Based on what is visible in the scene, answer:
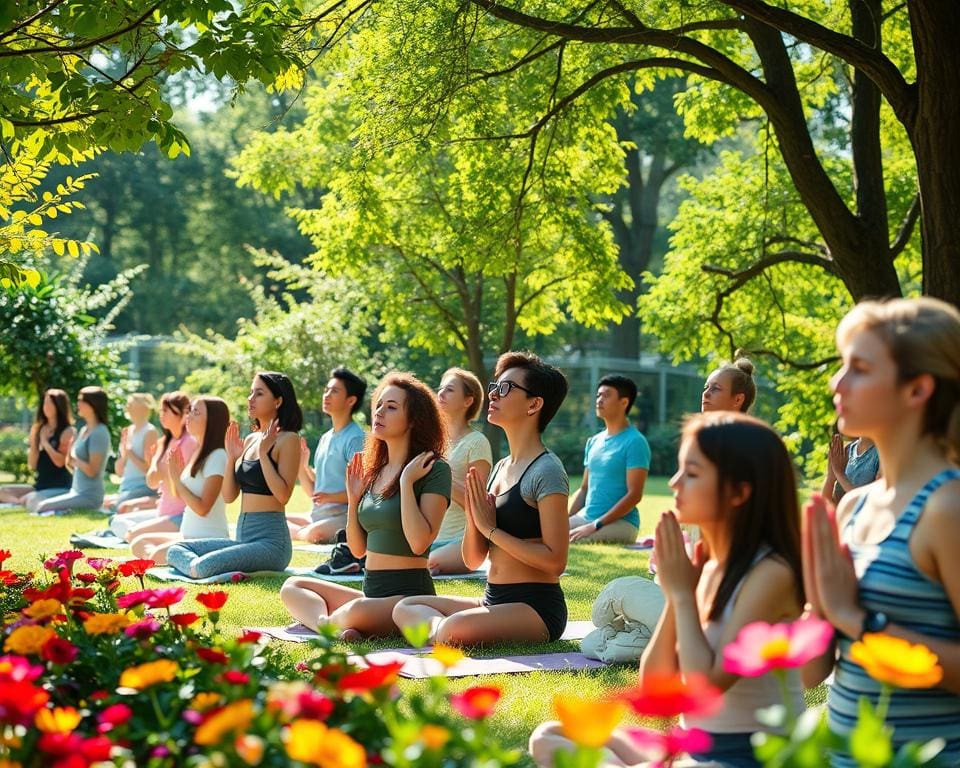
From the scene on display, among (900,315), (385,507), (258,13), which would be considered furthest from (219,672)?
(385,507)

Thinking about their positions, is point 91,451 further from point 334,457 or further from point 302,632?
point 302,632

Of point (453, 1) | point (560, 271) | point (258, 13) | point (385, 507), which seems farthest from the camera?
point (560, 271)

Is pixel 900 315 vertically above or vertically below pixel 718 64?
below

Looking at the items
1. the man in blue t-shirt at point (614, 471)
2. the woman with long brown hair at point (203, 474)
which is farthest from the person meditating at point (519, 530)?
the man in blue t-shirt at point (614, 471)

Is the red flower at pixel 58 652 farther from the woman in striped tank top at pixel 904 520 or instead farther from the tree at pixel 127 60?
the tree at pixel 127 60

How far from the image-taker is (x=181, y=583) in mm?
10117

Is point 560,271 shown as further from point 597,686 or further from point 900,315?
point 900,315

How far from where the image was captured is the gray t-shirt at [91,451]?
51.9ft

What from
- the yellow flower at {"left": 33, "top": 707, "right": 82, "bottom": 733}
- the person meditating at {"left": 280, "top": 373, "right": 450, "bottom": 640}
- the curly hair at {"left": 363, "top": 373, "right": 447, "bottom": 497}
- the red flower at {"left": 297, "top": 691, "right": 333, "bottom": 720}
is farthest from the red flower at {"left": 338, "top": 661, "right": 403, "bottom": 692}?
the curly hair at {"left": 363, "top": 373, "right": 447, "bottom": 497}

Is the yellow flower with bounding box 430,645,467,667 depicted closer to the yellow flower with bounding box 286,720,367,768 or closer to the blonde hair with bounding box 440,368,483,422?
the yellow flower with bounding box 286,720,367,768

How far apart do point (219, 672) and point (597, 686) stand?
335 centimetres

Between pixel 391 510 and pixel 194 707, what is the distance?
479 cm

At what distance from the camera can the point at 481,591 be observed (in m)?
9.93

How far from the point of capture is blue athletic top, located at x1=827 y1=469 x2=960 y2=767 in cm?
341
